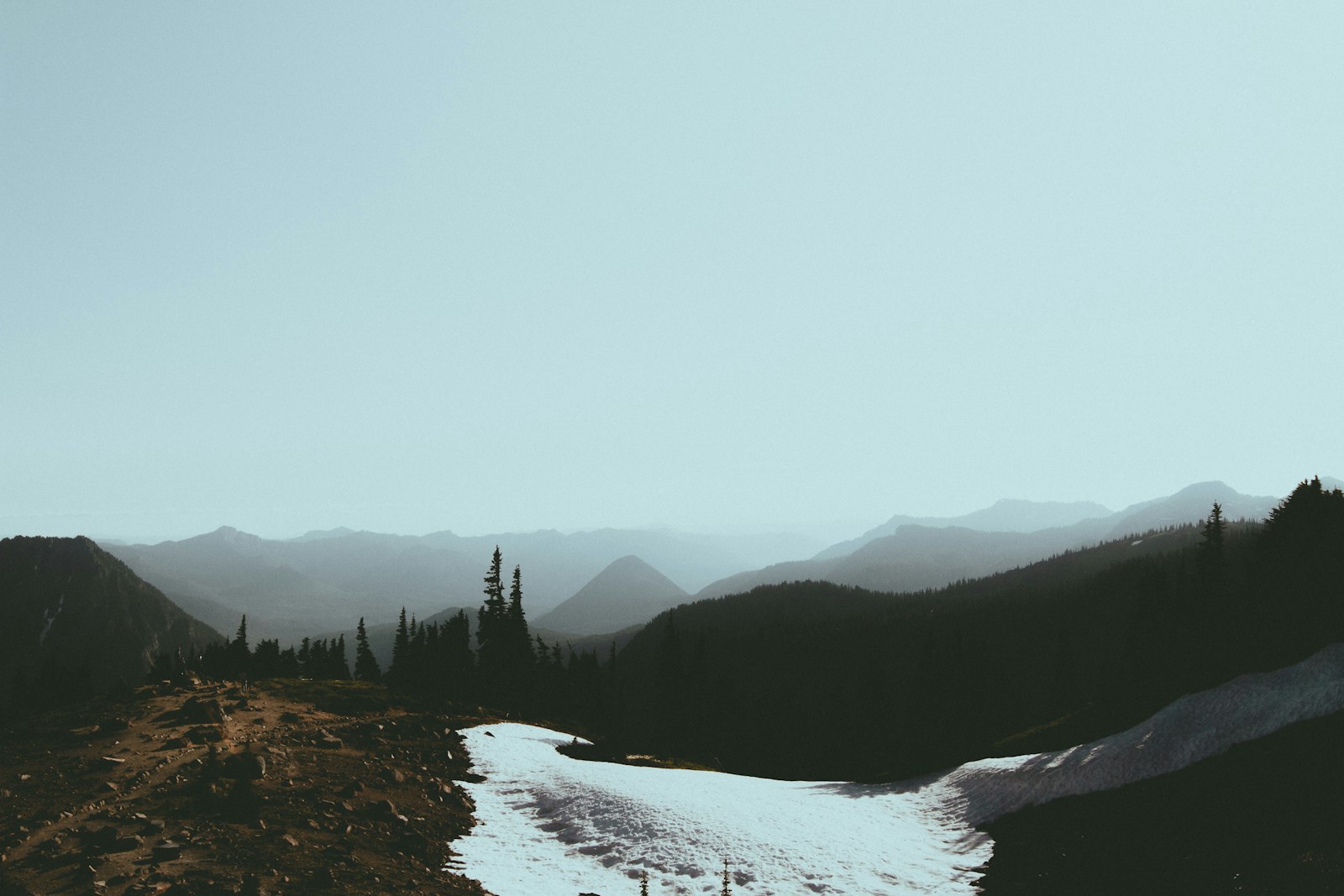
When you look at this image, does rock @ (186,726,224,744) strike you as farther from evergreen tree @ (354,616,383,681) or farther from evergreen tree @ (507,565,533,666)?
evergreen tree @ (354,616,383,681)

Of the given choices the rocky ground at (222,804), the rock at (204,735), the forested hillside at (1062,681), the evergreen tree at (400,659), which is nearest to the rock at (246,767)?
the rocky ground at (222,804)

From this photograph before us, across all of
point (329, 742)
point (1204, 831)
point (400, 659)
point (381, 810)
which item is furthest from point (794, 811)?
point (400, 659)

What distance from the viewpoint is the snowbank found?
2522 centimetres

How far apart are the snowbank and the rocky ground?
2846 mm

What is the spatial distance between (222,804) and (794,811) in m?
26.3

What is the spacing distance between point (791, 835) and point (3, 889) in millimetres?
27057

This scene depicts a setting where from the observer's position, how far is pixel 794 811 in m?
35.0

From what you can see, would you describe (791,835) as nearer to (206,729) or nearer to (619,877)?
(619,877)

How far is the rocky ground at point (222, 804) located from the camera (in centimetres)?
1950

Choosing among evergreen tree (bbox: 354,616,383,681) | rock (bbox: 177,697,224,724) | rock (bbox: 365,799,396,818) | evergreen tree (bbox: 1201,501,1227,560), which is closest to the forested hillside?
evergreen tree (bbox: 1201,501,1227,560)

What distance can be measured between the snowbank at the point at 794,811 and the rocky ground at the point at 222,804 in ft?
9.34

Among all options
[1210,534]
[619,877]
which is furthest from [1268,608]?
[619,877]

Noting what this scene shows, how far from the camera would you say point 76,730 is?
36.2 metres

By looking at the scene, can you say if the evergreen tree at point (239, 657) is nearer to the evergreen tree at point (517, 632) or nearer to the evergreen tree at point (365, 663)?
the evergreen tree at point (365, 663)
